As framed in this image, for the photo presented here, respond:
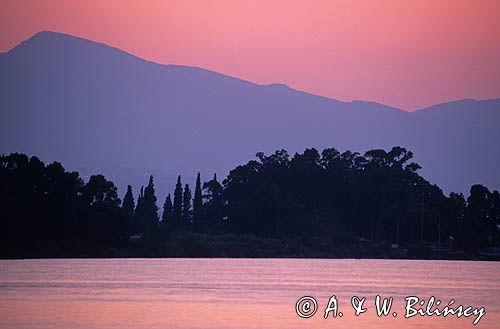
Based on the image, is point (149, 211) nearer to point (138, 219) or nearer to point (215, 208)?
point (138, 219)

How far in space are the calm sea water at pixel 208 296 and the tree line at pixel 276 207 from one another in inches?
1053

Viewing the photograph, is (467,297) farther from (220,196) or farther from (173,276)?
(220,196)

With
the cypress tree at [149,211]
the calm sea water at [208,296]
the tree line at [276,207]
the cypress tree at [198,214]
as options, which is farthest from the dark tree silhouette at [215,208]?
the calm sea water at [208,296]

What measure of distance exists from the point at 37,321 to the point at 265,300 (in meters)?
14.9

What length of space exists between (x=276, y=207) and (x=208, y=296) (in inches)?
3454

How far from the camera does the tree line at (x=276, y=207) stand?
117 metres

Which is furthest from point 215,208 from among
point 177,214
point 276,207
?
point 276,207

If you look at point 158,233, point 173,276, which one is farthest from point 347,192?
point 173,276

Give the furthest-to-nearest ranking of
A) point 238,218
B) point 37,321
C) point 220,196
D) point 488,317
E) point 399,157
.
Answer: point 399,157
point 220,196
point 238,218
point 488,317
point 37,321

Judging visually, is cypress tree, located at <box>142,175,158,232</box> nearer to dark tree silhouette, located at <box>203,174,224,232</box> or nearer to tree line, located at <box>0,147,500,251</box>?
tree line, located at <box>0,147,500,251</box>

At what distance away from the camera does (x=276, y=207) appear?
5664 inches

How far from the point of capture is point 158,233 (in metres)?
124

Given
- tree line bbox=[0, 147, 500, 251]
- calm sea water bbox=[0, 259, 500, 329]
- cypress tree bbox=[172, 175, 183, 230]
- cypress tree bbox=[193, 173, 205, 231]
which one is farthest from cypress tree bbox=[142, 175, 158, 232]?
calm sea water bbox=[0, 259, 500, 329]

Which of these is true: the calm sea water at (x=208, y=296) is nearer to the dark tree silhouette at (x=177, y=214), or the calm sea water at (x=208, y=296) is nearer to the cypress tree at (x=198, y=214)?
the cypress tree at (x=198, y=214)
